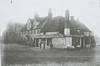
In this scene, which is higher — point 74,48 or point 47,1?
point 47,1

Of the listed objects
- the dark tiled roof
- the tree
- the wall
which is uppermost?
the dark tiled roof

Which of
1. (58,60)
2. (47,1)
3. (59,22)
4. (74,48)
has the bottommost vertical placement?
(58,60)

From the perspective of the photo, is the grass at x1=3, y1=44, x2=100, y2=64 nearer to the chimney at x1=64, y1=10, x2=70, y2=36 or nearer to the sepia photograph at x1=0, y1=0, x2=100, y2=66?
the sepia photograph at x1=0, y1=0, x2=100, y2=66

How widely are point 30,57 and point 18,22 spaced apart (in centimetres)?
36

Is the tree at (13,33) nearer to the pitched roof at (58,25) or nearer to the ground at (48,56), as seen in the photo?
the ground at (48,56)

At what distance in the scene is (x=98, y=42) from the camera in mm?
1715

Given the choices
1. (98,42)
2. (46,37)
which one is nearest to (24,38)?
(46,37)

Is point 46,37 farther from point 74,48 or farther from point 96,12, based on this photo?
point 96,12

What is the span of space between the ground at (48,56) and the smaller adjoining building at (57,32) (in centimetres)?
6

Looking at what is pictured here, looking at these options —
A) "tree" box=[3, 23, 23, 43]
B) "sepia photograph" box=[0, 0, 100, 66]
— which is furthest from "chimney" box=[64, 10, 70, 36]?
"tree" box=[3, 23, 23, 43]

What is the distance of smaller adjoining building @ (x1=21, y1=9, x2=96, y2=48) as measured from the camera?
5.63 ft

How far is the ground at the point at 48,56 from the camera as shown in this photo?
1.72 meters

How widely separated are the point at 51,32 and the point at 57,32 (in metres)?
0.06

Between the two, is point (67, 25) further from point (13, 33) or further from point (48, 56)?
point (13, 33)
